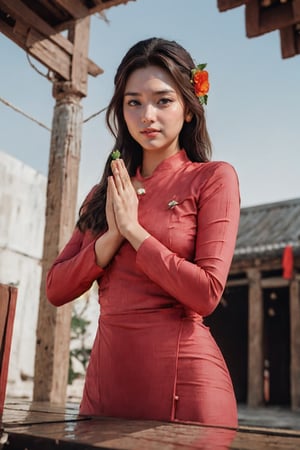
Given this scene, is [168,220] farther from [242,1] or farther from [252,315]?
[252,315]

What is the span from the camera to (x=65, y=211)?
4926 millimetres

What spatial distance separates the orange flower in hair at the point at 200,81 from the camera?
1.57 m

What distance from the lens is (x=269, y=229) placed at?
11672 millimetres

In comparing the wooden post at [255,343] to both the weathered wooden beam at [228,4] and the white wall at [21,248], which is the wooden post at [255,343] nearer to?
the white wall at [21,248]

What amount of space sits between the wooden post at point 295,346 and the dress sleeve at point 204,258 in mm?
9216

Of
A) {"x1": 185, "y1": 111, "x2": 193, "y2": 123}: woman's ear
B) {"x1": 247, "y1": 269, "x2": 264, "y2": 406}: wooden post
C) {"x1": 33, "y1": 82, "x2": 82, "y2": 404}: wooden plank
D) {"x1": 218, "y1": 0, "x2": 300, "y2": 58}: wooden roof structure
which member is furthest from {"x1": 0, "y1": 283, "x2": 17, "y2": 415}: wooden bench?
{"x1": 247, "y1": 269, "x2": 264, "y2": 406}: wooden post

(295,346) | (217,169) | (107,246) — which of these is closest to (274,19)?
(217,169)

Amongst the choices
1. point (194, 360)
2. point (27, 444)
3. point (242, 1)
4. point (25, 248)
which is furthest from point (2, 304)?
point (25, 248)

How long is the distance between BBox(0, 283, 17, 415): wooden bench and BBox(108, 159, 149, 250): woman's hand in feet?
1.12

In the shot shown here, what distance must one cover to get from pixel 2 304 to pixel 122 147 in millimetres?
738

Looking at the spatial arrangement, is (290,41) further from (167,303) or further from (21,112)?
(167,303)

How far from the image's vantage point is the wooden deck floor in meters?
0.71

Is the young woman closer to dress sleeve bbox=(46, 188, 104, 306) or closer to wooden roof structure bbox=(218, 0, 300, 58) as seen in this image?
dress sleeve bbox=(46, 188, 104, 306)

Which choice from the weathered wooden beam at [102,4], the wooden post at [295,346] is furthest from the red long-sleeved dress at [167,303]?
the wooden post at [295,346]
